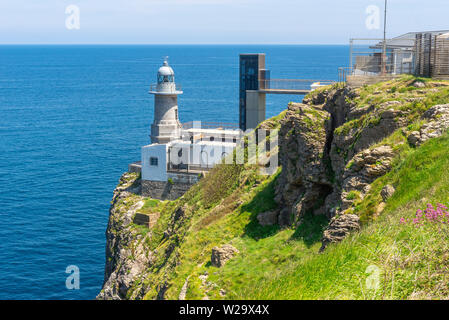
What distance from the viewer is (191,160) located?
148ft

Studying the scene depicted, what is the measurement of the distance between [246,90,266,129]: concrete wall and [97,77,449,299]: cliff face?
19.8 metres

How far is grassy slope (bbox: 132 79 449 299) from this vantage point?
967 centimetres

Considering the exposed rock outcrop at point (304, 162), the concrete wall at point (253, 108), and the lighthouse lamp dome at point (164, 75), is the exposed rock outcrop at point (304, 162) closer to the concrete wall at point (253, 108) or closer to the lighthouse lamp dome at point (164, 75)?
the lighthouse lamp dome at point (164, 75)

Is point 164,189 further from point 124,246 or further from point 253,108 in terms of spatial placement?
point 253,108

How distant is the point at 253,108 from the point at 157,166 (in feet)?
42.7

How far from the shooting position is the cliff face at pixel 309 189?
1602cm

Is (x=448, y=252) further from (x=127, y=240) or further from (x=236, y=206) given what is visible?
(x=127, y=240)

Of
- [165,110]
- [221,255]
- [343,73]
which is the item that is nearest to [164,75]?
[165,110]

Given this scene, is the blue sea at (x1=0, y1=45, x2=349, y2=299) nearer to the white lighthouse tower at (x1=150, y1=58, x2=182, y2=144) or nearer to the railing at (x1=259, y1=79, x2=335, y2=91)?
the white lighthouse tower at (x1=150, y1=58, x2=182, y2=144)

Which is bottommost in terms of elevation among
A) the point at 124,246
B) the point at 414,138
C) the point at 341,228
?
the point at 124,246

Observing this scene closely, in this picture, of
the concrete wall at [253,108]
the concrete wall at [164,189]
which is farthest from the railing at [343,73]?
the concrete wall at [253,108]

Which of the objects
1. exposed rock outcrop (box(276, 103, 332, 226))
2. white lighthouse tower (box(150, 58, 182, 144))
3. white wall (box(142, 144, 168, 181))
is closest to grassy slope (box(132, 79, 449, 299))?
exposed rock outcrop (box(276, 103, 332, 226))

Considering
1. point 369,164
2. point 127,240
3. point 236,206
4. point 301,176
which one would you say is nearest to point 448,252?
point 369,164

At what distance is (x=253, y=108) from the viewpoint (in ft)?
173
